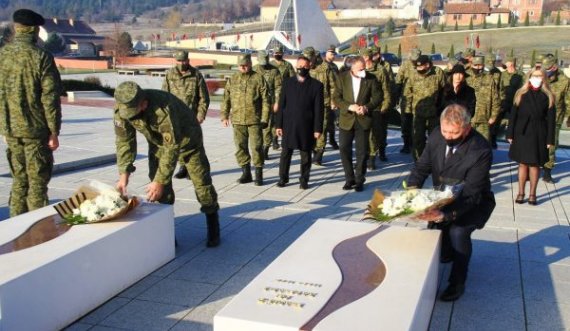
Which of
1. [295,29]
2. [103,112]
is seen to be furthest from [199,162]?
[295,29]

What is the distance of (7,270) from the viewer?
11.2ft

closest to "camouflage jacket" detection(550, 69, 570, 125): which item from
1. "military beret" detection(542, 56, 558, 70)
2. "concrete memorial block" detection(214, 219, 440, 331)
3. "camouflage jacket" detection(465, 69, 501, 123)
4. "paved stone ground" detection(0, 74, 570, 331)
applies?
"military beret" detection(542, 56, 558, 70)

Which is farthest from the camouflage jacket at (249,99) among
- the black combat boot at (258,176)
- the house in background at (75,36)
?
the house in background at (75,36)

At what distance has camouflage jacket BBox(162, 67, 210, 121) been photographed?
24.9ft

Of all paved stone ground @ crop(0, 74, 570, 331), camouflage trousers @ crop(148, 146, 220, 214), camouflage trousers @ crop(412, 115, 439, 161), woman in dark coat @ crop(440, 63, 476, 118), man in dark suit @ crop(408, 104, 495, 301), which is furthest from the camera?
camouflage trousers @ crop(412, 115, 439, 161)

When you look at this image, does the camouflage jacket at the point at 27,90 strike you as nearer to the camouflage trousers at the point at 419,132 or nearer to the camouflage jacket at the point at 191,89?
the camouflage jacket at the point at 191,89

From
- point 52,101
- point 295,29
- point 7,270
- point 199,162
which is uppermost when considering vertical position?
point 295,29

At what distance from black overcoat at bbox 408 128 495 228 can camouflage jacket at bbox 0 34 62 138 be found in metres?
3.19

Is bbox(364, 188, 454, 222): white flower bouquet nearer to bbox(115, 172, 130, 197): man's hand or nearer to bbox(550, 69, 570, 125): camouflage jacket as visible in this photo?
bbox(115, 172, 130, 197): man's hand

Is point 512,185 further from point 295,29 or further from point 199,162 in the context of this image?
point 295,29

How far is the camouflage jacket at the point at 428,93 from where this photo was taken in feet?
28.1

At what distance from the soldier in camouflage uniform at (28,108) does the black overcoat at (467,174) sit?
127 inches

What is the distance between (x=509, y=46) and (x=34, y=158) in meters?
63.2

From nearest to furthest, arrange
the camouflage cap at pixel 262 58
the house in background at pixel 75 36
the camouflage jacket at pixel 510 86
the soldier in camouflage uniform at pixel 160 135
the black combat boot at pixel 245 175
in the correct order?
the soldier in camouflage uniform at pixel 160 135 < the black combat boot at pixel 245 175 < the camouflage cap at pixel 262 58 < the camouflage jacket at pixel 510 86 < the house in background at pixel 75 36
